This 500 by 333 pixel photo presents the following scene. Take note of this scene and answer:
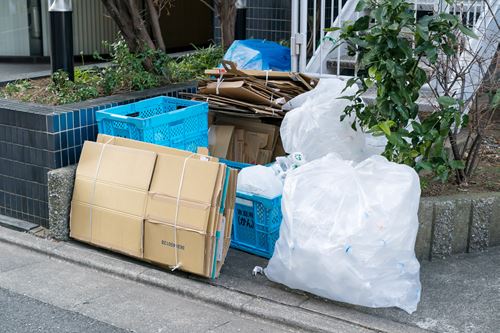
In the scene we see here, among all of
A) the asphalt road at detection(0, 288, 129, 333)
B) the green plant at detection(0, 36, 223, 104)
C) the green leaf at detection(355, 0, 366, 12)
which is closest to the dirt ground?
the green leaf at detection(355, 0, 366, 12)

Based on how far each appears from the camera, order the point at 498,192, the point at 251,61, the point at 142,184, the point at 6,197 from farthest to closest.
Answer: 1. the point at 251,61
2. the point at 6,197
3. the point at 498,192
4. the point at 142,184

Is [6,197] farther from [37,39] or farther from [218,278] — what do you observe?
[37,39]

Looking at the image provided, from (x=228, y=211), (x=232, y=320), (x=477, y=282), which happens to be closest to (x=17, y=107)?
(x=228, y=211)

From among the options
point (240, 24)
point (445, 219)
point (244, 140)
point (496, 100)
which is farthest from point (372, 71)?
point (240, 24)

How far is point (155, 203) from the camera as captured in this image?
4.98 metres

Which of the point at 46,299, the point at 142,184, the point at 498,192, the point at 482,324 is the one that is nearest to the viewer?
the point at 482,324

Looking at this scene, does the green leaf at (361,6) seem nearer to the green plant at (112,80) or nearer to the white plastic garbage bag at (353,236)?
the white plastic garbage bag at (353,236)

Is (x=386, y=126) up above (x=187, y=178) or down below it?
above

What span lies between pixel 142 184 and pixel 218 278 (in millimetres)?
866

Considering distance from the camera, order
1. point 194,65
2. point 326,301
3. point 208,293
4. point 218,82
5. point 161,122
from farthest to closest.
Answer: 1. point 194,65
2. point 218,82
3. point 161,122
4. point 208,293
5. point 326,301

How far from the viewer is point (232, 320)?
14.7 feet

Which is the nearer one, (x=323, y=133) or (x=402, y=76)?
(x=402, y=76)

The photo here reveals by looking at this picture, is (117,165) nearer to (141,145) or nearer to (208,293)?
(141,145)

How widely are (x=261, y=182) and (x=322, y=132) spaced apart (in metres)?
0.74
